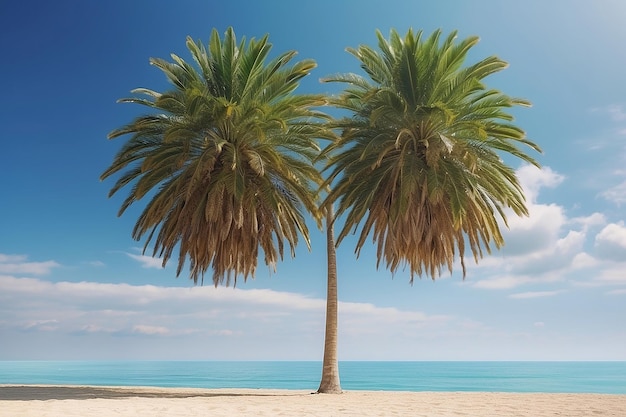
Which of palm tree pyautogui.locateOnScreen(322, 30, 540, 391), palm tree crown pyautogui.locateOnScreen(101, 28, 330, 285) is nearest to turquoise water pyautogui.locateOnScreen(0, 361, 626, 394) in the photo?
palm tree crown pyautogui.locateOnScreen(101, 28, 330, 285)

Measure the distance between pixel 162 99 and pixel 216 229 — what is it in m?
4.89

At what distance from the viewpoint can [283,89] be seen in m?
22.1

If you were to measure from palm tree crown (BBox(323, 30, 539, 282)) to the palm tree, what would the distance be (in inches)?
1.4

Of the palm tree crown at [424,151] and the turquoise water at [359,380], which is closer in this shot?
the palm tree crown at [424,151]

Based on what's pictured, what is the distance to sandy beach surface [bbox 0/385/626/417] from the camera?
1420 centimetres

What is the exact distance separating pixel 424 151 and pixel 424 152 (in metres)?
0.04

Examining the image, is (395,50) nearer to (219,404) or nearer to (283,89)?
(283,89)

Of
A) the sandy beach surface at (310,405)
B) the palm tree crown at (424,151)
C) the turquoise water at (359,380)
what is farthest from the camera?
the turquoise water at (359,380)

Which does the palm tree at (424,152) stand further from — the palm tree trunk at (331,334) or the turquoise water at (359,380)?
the turquoise water at (359,380)

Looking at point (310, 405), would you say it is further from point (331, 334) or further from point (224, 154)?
point (224, 154)

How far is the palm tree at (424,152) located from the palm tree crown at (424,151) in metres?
0.03

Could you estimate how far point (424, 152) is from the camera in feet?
68.8

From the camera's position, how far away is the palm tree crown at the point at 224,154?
2114 cm

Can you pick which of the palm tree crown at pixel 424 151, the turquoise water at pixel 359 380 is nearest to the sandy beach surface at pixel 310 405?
the palm tree crown at pixel 424 151
